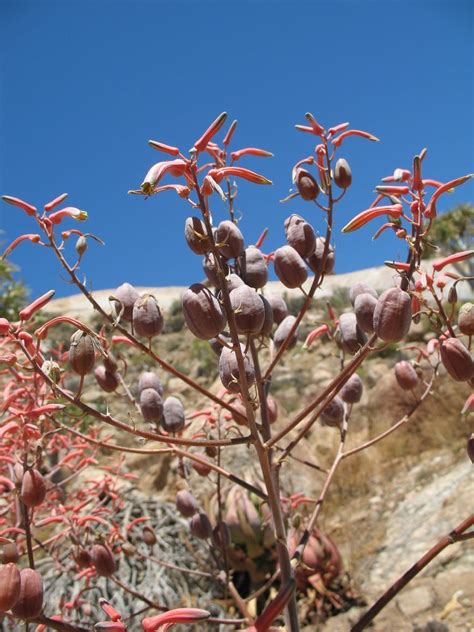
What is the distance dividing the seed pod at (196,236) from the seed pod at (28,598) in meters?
0.82

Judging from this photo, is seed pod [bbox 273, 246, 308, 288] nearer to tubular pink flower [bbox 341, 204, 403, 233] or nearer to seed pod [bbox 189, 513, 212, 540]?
tubular pink flower [bbox 341, 204, 403, 233]

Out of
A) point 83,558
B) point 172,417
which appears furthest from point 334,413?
point 83,558

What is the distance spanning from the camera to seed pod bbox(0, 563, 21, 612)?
3.76 feet

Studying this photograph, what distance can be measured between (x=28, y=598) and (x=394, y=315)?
40.0 inches

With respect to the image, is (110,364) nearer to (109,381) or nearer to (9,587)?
(109,381)

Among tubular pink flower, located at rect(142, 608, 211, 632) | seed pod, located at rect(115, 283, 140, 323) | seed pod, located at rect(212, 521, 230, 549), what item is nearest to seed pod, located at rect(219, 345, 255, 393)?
seed pod, located at rect(115, 283, 140, 323)

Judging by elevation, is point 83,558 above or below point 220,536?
above

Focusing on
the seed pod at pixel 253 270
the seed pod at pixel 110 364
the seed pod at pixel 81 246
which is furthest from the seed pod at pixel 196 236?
the seed pod at pixel 110 364

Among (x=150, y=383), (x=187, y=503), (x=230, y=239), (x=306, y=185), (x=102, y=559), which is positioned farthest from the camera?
(x=187, y=503)

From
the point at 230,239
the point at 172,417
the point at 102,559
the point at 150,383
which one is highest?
the point at 230,239

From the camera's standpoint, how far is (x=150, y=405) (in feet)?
5.60

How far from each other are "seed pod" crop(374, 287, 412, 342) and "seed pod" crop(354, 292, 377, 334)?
0.19 m

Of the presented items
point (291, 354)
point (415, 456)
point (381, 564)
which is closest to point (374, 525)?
point (381, 564)

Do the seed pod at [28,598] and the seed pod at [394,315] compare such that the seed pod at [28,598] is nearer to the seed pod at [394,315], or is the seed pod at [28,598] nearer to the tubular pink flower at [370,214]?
the seed pod at [394,315]
